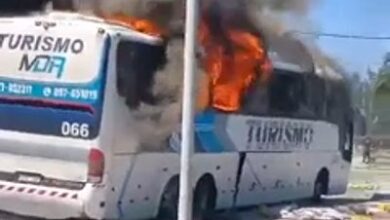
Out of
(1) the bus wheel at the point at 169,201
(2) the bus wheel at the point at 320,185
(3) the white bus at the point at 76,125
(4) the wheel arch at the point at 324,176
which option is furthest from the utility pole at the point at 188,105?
(4) the wheel arch at the point at 324,176

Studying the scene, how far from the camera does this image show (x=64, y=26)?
14867 millimetres

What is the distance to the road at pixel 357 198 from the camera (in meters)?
19.8

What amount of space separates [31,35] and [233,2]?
9.17ft

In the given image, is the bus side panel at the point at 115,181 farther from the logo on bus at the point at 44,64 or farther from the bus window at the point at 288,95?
the bus window at the point at 288,95

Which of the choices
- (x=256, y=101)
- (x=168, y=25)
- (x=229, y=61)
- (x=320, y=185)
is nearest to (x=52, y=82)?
(x=168, y=25)

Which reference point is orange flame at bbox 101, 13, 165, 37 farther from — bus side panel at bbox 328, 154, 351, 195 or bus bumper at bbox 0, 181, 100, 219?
bus side panel at bbox 328, 154, 351, 195

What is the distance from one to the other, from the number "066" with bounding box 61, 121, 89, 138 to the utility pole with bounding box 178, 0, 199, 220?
7.92 feet

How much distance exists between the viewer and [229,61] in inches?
598

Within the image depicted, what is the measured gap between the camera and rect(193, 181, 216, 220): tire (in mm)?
17453

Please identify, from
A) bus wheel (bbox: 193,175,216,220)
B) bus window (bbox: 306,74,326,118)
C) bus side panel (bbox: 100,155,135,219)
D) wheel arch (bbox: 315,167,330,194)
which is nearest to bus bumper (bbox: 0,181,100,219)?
bus side panel (bbox: 100,155,135,219)

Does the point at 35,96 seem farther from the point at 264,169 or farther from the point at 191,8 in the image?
the point at 264,169

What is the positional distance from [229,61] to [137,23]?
143 cm

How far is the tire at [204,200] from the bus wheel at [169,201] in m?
0.85

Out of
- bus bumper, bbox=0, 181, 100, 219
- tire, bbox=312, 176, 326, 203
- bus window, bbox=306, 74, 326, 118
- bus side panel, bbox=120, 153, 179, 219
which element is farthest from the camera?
tire, bbox=312, 176, 326, 203
